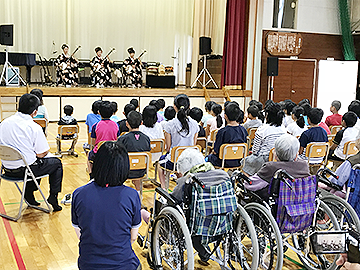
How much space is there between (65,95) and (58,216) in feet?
19.2

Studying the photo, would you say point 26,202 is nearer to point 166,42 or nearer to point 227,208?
point 227,208

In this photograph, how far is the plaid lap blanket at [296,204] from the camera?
2.83 meters

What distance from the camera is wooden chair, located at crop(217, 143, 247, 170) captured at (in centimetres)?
453

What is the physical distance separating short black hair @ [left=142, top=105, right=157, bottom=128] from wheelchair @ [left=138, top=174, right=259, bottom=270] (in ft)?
5.89

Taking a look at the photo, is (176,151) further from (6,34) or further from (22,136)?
(6,34)

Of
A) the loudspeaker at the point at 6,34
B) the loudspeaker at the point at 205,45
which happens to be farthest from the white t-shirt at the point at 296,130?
the loudspeaker at the point at 6,34

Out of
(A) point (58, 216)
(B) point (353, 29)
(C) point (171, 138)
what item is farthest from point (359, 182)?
(B) point (353, 29)

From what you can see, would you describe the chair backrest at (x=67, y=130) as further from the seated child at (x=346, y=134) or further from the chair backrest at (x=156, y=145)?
the seated child at (x=346, y=134)

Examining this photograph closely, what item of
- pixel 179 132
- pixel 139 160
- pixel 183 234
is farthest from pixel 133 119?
pixel 183 234

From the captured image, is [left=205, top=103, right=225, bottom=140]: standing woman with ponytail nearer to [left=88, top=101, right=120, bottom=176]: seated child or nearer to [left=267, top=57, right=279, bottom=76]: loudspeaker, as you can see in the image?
[left=88, top=101, right=120, bottom=176]: seated child

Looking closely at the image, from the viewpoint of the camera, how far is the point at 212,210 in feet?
8.68

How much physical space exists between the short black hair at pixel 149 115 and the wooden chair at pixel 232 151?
88cm

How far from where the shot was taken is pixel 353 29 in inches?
496

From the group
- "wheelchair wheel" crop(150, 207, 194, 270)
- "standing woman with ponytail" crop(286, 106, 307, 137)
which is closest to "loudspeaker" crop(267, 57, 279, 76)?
"standing woman with ponytail" crop(286, 106, 307, 137)
